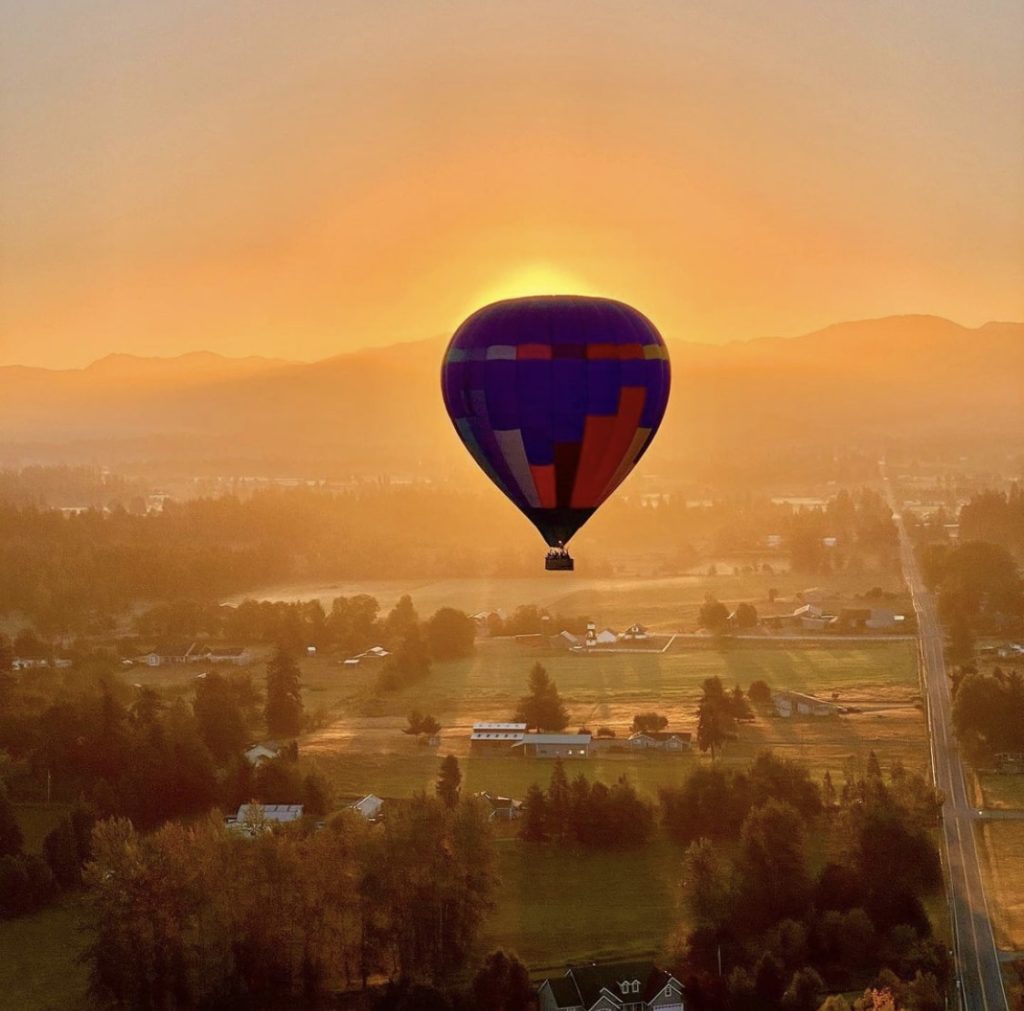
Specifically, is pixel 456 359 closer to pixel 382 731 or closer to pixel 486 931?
pixel 486 931

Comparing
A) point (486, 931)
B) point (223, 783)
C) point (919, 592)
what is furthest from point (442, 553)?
point (486, 931)

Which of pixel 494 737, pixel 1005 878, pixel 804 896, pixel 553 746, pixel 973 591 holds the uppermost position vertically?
pixel 973 591

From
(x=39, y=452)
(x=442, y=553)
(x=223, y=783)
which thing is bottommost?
(x=223, y=783)

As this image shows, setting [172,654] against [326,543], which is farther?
[326,543]

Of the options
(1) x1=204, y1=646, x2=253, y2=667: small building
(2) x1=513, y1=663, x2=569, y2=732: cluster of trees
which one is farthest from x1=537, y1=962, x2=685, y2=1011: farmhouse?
(1) x1=204, y1=646, x2=253, y2=667: small building

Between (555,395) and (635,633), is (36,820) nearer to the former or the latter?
(555,395)

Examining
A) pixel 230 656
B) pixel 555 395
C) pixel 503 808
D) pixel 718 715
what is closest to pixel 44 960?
pixel 503 808

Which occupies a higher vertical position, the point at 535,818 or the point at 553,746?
the point at 553,746
